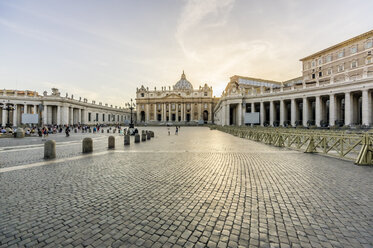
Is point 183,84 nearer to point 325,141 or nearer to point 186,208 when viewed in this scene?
point 325,141

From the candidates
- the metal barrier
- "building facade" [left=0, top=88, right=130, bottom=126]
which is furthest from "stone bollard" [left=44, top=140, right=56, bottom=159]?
"building facade" [left=0, top=88, right=130, bottom=126]

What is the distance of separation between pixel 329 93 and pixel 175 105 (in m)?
71.7

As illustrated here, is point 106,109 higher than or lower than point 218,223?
higher

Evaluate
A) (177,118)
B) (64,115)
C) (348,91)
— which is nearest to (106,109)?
(64,115)

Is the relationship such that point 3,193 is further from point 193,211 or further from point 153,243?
point 193,211

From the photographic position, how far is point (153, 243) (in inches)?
100.0

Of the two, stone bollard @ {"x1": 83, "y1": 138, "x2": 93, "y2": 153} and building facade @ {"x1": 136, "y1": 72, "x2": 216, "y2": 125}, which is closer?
stone bollard @ {"x1": 83, "y1": 138, "x2": 93, "y2": 153}

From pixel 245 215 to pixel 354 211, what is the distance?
7.61 ft

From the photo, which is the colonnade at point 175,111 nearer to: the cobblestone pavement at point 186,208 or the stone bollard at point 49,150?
the stone bollard at point 49,150

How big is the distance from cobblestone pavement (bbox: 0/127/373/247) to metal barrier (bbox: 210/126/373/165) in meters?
2.56

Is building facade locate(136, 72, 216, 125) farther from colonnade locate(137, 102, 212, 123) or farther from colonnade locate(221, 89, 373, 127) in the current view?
colonnade locate(221, 89, 373, 127)

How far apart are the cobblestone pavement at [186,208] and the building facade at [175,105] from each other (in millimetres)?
85956

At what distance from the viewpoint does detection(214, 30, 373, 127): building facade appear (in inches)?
1172

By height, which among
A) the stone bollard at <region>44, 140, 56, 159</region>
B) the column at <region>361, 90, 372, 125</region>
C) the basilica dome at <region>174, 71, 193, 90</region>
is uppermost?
the basilica dome at <region>174, 71, 193, 90</region>
